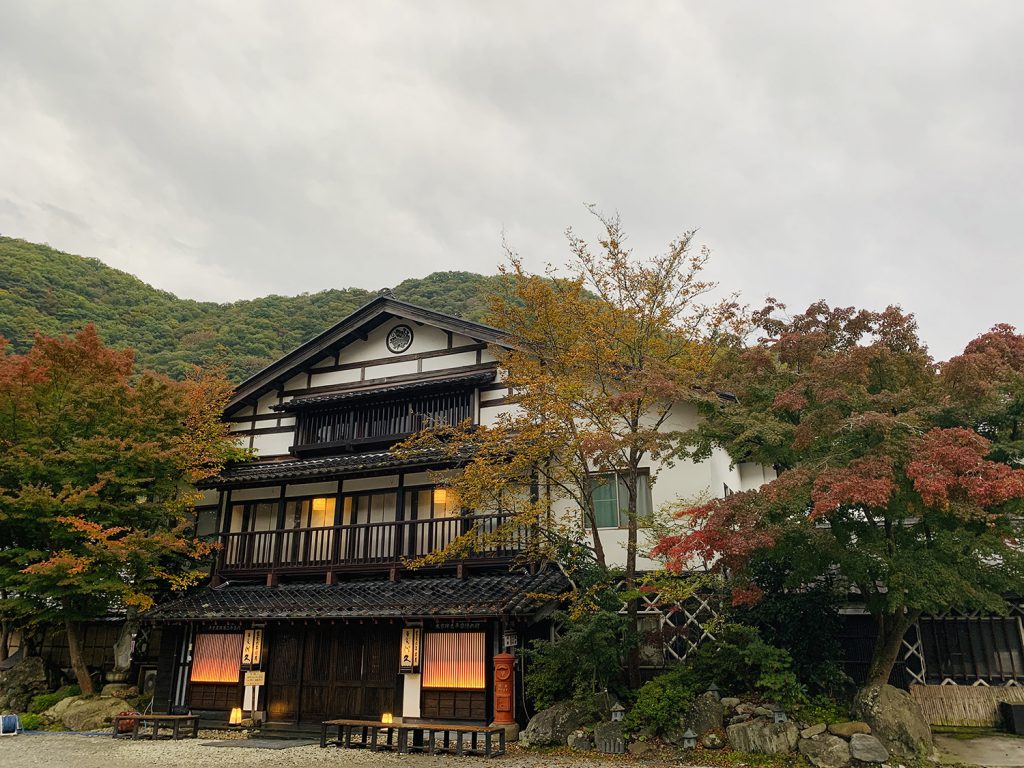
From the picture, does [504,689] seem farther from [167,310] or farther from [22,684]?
[167,310]

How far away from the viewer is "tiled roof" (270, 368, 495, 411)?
21.0m

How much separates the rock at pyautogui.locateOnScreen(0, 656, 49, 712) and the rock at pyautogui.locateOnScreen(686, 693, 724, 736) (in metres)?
19.3

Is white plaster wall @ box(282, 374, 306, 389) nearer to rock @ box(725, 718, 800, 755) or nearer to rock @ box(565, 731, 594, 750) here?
rock @ box(565, 731, 594, 750)

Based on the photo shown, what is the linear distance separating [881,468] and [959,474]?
3.57 feet

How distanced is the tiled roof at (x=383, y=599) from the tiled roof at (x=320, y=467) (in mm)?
3075

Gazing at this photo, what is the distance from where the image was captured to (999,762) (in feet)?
42.0

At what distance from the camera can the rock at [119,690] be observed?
21.2 m

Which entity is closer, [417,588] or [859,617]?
[859,617]

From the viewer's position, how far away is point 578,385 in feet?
53.7

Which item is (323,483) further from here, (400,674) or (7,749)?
(7,749)

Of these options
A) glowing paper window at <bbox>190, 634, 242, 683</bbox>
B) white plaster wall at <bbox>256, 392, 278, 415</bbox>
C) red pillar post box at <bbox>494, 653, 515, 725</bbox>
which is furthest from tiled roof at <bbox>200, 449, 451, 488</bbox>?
red pillar post box at <bbox>494, 653, 515, 725</bbox>

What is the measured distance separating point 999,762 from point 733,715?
4548mm

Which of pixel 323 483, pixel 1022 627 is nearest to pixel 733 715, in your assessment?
pixel 1022 627

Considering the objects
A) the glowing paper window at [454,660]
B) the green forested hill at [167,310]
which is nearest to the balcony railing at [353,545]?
the glowing paper window at [454,660]
